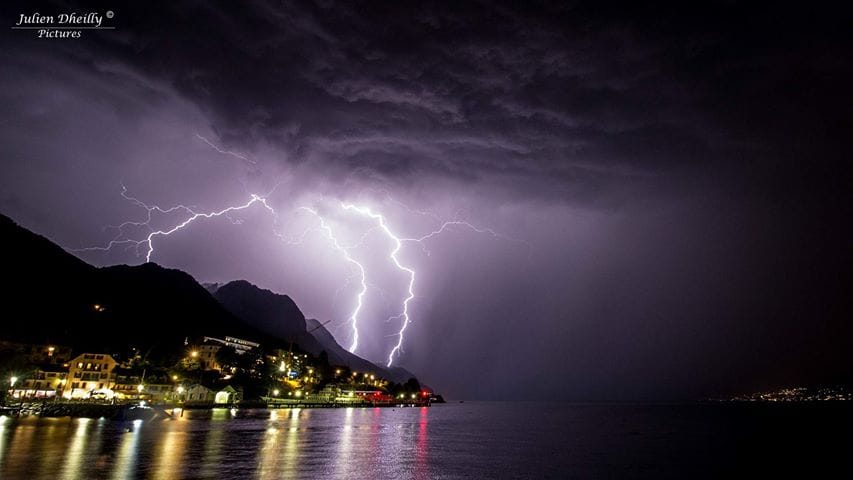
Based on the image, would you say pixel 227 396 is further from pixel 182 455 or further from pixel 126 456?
pixel 126 456

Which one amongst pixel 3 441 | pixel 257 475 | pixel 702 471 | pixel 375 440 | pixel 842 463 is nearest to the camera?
pixel 257 475

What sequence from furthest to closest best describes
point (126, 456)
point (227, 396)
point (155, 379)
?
point (227, 396)
point (155, 379)
point (126, 456)

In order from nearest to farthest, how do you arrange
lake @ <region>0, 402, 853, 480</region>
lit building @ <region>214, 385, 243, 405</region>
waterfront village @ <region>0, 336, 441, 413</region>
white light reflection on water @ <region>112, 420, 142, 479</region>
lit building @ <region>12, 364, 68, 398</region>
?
white light reflection on water @ <region>112, 420, 142, 479</region> → lake @ <region>0, 402, 853, 480</region> → lit building @ <region>12, 364, 68, 398</region> → waterfront village @ <region>0, 336, 441, 413</region> → lit building @ <region>214, 385, 243, 405</region>

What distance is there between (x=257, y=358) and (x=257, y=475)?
5067 inches

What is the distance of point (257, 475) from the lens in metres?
27.3

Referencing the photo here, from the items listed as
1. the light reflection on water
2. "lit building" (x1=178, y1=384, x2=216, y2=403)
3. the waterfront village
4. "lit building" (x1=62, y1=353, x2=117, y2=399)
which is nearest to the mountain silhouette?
the waterfront village

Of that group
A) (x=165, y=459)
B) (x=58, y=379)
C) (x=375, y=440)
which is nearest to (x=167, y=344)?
(x=58, y=379)

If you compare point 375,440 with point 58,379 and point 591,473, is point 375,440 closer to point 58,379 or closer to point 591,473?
point 591,473

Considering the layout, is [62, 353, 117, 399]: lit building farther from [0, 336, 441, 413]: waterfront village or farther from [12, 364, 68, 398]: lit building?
[12, 364, 68, 398]: lit building

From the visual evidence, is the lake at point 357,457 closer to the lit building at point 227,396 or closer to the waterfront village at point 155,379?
the waterfront village at point 155,379

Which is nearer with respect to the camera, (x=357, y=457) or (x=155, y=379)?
(x=357, y=457)

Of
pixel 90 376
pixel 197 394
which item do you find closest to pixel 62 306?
pixel 90 376

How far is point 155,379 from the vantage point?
342ft

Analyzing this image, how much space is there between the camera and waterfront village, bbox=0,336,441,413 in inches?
3383
